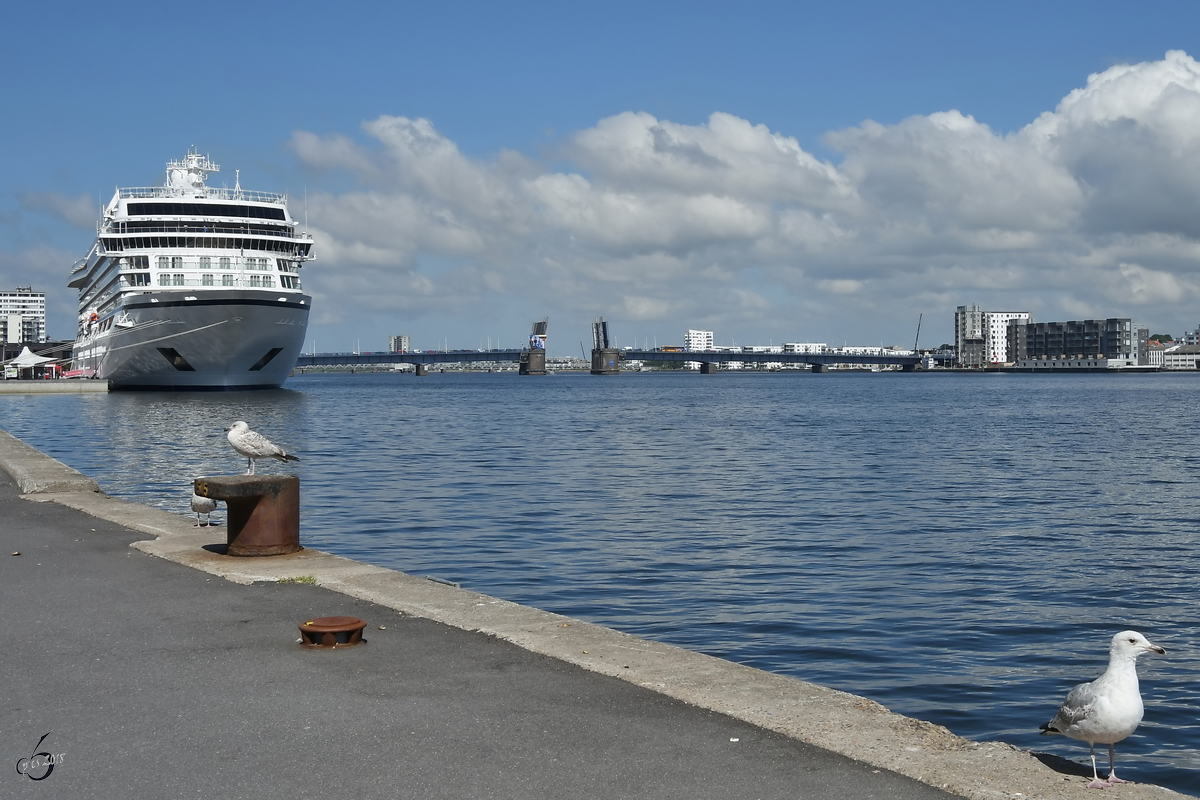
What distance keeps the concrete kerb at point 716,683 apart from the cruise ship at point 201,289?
254 ft

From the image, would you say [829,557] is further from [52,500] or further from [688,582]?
[52,500]

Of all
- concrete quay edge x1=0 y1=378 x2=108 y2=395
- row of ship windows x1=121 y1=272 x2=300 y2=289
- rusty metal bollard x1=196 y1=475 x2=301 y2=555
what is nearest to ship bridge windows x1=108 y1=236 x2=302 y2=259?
row of ship windows x1=121 y1=272 x2=300 y2=289

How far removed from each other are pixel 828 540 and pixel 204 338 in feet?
244

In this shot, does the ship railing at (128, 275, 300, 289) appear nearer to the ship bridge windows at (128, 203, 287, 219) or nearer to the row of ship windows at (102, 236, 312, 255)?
the row of ship windows at (102, 236, 312, 255)

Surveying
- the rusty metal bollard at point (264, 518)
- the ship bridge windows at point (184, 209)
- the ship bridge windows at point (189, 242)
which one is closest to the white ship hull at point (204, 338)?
the ship bridge windows at point (189, 242)

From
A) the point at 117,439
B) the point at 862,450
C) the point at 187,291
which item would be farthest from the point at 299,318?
the point at 862,450

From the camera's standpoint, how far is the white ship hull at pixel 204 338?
84.8m

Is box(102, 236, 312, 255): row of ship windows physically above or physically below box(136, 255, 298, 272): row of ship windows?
above

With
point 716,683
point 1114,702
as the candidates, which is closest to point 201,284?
point 716,683

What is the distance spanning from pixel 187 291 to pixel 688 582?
248ft

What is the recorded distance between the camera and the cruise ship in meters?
85.8

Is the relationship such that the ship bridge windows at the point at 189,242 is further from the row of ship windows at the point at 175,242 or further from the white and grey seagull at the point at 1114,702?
the white and grey seagull at the point at 1114,702

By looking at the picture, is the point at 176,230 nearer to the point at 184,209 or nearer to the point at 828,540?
the point at 184,209

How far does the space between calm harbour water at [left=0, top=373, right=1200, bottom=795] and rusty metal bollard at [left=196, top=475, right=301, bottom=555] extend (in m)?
3.96
